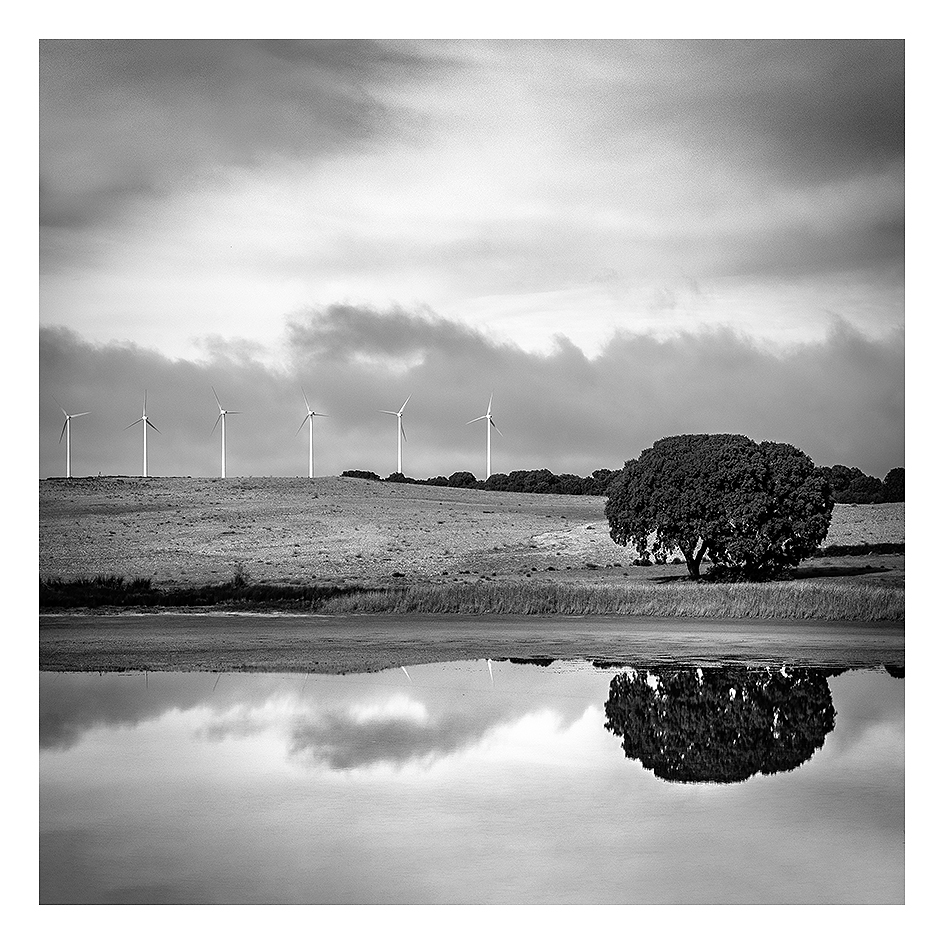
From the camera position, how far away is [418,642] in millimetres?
14703

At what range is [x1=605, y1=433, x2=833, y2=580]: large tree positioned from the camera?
25.5m

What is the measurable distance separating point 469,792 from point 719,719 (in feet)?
9.73

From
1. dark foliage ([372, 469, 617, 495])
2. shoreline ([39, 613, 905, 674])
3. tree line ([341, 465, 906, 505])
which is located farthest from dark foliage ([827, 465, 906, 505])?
dark foliage ([372, 469, 617, 495])

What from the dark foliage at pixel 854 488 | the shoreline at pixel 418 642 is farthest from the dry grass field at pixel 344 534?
the shoreline at pixel 418 642

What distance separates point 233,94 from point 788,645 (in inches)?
352

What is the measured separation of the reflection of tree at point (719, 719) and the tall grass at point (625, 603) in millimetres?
6274

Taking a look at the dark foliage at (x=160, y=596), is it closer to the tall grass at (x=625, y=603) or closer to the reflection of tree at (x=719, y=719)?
the tall grass at (x=625, y=603)

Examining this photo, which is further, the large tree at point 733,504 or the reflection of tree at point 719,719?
the large tree at point 733,504

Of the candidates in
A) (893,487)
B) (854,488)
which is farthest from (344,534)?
(893,487)

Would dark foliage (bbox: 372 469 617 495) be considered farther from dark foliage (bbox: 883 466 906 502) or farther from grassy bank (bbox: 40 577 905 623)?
grassy bank (bbox: 40 577 905 623)

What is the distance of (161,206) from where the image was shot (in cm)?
1490

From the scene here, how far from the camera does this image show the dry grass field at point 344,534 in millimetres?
30062

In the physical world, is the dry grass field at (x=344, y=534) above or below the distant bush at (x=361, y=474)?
below

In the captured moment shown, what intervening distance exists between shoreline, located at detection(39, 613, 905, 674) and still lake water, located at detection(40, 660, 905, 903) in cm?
145
